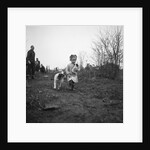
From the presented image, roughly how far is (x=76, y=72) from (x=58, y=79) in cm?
38

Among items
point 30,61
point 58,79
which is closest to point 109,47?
point 58,79

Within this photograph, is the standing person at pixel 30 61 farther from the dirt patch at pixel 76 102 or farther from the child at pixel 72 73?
the child at pixel 72 73

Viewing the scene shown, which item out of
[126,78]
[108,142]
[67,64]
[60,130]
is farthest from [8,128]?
[126,78]

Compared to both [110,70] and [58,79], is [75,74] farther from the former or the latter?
[110,70]

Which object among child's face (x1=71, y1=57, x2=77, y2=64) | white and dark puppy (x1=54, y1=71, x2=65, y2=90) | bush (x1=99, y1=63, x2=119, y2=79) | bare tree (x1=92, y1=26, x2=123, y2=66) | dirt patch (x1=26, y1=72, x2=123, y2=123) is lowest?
dirt patch (x1=26, y1=72, x2=123, y2=123)

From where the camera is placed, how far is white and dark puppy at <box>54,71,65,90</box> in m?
3.93

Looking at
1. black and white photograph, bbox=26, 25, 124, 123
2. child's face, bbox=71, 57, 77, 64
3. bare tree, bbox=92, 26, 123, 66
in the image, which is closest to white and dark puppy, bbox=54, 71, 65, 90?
black and white photograph, bbox=26, 25, 124, 123

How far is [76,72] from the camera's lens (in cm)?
393

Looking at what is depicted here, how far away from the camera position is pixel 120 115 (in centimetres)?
386

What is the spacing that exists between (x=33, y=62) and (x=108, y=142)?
2.11 m

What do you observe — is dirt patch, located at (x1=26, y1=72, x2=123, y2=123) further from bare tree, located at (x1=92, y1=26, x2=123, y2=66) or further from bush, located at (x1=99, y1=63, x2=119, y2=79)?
bare tree, located at (x1=92, y1=26, x2=123, y2=66)

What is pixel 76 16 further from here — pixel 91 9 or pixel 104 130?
pixel 104 130

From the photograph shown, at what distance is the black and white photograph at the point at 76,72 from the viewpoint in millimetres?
3840

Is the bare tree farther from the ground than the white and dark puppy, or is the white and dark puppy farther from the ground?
the bare tree
